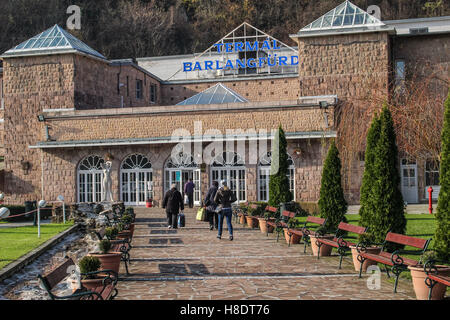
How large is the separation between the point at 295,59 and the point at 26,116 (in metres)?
19.4

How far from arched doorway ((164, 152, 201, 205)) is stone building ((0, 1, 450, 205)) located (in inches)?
2.0

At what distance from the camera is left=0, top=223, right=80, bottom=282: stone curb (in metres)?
11.4

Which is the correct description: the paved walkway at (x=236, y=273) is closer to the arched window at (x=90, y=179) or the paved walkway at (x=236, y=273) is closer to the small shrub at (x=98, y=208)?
the small shrub at (x=98, y=208)

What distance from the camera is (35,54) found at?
33531 millimetres

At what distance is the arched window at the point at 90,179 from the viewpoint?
31.5 m

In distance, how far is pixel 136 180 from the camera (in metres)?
31.1

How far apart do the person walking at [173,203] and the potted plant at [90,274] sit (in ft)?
33.0

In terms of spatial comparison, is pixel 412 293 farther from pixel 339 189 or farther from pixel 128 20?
pixel 128 20

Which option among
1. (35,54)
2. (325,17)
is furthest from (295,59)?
(35,54)

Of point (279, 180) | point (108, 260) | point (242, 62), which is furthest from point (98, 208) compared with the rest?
point (242, 62)

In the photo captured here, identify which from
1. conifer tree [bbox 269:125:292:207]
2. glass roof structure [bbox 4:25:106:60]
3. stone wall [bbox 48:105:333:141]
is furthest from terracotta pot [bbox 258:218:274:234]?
glass roof structure [bbox 4:25:106:60]

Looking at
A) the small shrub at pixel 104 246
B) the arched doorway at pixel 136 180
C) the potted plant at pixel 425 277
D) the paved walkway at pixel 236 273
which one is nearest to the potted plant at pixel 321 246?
the paved walkway at pixel 236 273

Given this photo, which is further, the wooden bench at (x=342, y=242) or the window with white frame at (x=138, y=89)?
the window with white frame at (x=138, y=89)

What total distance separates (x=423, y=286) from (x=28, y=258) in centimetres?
837
